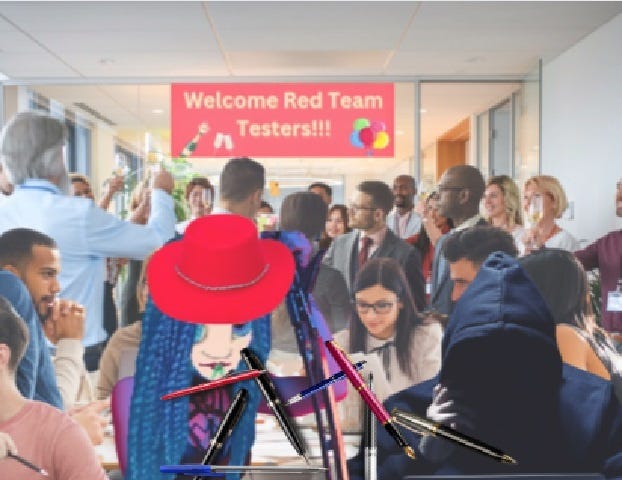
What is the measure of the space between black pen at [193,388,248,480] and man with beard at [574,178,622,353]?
1023 mm

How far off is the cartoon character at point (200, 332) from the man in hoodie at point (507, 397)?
0.43 m

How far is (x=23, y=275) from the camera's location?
2.34m

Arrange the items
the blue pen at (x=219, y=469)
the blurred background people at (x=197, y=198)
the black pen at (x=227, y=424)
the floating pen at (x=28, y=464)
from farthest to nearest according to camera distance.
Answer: the blurred background people at (x=197, y=198)
the floating pen at (x=28, y=464)
the black pen at (x=227, y=424)
the blue pen at (x=219, y=469)

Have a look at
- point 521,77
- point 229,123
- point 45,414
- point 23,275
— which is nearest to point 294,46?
point 229,123

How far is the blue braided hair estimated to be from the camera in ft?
7.62

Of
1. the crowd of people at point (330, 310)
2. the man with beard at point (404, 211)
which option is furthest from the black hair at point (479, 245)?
the man with beard at point (404, 211)

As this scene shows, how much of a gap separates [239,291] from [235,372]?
0.75 feet

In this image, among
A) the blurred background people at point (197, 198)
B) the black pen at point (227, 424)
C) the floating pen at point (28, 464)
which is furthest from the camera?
the blurred background people at point (197, 198)

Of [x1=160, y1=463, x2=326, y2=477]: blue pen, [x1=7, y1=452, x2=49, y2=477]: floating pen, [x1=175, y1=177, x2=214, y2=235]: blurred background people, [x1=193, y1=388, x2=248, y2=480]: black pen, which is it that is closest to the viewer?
[x1=160, y1=463, x2=326, y2=477]: blue pen

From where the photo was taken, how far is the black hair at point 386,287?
241 cm

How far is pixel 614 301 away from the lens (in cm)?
242

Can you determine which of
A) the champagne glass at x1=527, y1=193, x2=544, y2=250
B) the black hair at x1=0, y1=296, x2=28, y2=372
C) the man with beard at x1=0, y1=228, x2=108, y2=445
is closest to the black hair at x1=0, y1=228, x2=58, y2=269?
the man with beard at x1=0, y1=228, x2=108, y2=445

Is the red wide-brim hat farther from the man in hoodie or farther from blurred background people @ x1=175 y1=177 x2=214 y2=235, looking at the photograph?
the man in hoodie

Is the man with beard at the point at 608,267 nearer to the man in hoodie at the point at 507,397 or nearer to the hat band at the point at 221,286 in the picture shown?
the man in hoodie at the point at 507,397
